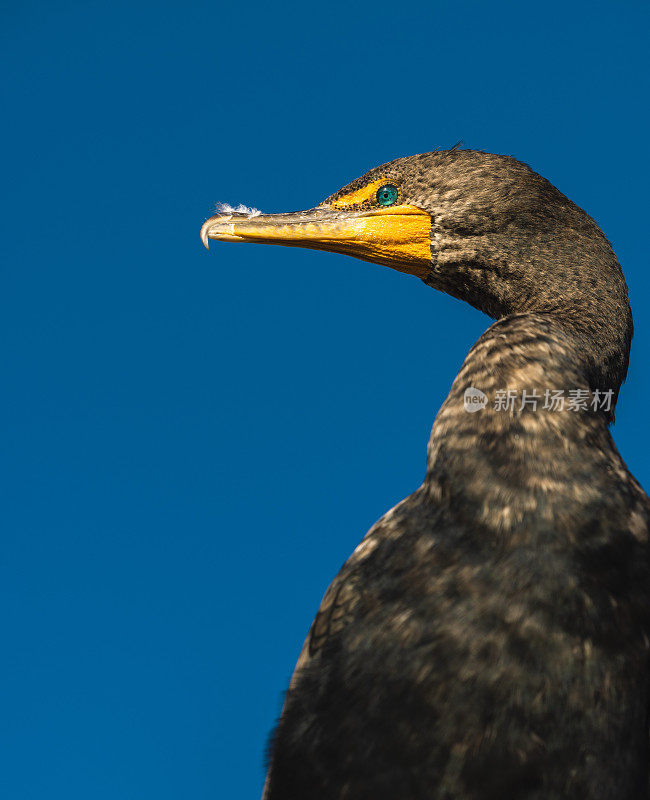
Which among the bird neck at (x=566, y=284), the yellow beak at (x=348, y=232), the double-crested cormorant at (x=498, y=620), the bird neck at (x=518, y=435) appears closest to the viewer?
the double-crested cormorant at (x=498, y=620)

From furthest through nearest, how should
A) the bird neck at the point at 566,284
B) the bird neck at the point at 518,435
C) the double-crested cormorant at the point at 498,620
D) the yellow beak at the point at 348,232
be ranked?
the yellow beak at the point at 348,232, the bird neck at the point at 566,284, the bird neck at the point at 518,435, the double-crested cormorant at the point at 498,620

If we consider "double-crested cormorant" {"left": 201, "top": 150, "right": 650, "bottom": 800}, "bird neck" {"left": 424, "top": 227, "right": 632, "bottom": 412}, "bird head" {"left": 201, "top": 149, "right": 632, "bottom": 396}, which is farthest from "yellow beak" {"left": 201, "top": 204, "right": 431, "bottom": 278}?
"double-crested cormorant" {"left": 201, "top": 150, "right": 650, "bottom": 800}

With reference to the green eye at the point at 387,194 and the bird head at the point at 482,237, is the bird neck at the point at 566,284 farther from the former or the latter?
the green eye at the point at 387,194

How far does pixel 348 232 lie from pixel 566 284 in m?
0.77

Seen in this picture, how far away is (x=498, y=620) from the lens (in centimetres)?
158

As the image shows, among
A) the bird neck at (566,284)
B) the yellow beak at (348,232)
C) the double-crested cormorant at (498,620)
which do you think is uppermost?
the yellow beak at (348,232)

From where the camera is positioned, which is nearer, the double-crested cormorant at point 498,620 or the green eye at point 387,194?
the double-crested cormorant at point 498,620

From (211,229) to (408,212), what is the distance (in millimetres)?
723

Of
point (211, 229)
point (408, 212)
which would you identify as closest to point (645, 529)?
point (408, 212)

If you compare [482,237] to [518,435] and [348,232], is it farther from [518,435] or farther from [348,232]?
[518,435]

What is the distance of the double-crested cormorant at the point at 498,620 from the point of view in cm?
156

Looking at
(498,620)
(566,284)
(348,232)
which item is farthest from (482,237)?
(498,620)

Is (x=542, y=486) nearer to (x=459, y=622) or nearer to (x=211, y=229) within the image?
(x=459, y=622)

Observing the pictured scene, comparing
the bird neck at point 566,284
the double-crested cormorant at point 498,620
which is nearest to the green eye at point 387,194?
the bird neck at point 566,284
